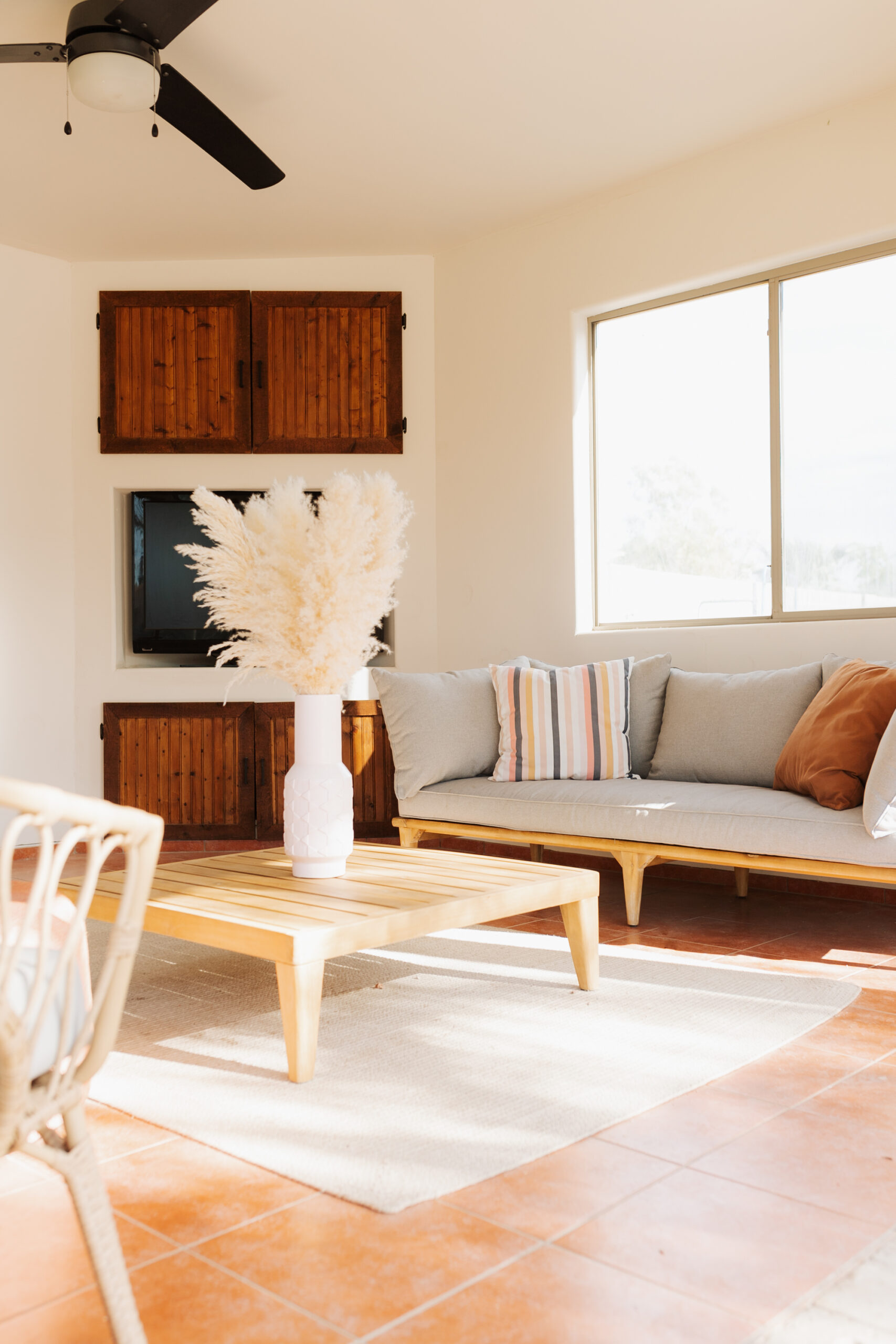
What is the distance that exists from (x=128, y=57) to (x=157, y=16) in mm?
216

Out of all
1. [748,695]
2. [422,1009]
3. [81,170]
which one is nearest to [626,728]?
[748,695]

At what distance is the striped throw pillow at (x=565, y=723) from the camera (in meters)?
3.74

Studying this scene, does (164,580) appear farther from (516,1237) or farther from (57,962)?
(57,962)

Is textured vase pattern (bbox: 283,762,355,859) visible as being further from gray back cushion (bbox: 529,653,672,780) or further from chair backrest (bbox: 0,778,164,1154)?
gray back cushion (bbox: 529,653,672,780)

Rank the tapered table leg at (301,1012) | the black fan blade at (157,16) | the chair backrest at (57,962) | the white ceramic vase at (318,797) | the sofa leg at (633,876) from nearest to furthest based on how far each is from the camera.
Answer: the chair backrest at (57,962), the tapered table leg at (301,1012), the white ceramic vase at (318,797), the black fan blade at (157,16), the sofa leg at (633,876)

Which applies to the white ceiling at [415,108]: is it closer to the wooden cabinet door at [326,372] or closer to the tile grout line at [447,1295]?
the wooden cabinet door at [326,372]

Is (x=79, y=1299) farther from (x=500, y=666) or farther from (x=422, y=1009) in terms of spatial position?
(x=500, y=666)

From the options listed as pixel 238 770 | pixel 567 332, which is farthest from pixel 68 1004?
pixel 567 332

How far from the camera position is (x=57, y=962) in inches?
41.4

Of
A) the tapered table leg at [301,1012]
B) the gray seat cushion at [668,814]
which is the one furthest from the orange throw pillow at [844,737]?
the tapered table leg at [301,1012]

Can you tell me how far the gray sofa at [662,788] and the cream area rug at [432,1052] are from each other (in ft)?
1.13

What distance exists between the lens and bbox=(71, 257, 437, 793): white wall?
16.9 feet

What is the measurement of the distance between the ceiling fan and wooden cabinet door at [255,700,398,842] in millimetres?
2471

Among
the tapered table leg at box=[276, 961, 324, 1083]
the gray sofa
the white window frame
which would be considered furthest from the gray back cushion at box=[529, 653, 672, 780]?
the tapered table leg at box=[276, 961, 324, 1083]
